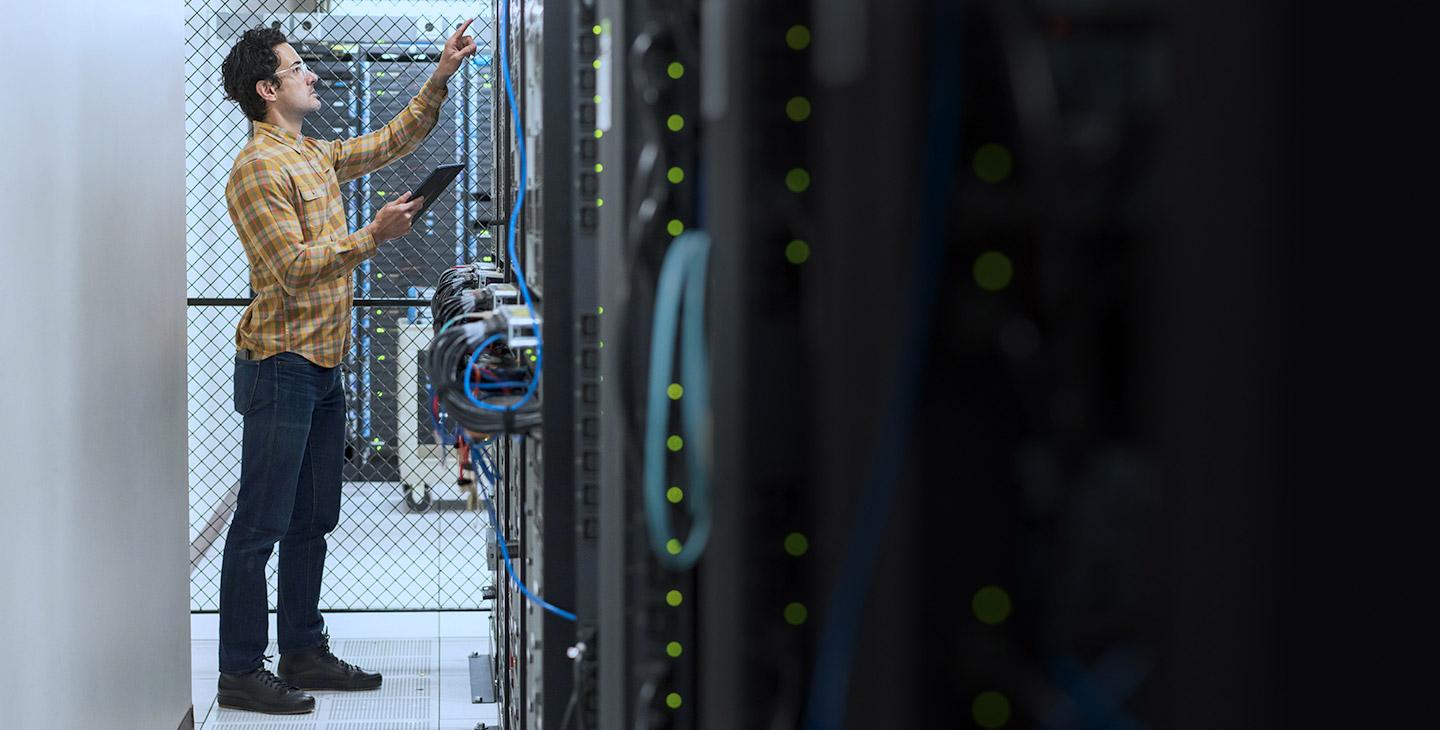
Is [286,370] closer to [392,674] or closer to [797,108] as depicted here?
[392,674]

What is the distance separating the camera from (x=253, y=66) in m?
3.66

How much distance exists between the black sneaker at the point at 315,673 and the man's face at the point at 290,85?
5.05 ft

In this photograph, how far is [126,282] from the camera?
283 centimetres

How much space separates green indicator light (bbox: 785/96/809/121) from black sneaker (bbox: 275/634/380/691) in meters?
3.28

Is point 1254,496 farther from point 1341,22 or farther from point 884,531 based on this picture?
point 884,531

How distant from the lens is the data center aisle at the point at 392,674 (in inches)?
141

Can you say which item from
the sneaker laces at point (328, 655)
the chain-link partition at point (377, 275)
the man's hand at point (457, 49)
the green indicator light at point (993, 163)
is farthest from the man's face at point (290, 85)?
the green indicator light at point (993, 163)

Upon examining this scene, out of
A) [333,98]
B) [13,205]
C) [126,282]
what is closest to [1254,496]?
[13,205]

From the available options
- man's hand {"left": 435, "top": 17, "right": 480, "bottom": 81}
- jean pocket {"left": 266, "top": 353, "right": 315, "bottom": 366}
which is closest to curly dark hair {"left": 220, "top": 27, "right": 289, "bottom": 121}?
man's hand {"left": 435, "top": 17, "right": 480, "bottom": 81}

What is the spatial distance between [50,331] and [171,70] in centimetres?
Answer: 125

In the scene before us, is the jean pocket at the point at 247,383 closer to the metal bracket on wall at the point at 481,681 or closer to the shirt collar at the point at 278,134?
the shirt collar at the point at 278,134

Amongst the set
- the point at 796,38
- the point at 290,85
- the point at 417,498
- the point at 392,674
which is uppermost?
the point at 290,85

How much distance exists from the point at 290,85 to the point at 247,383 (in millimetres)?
840

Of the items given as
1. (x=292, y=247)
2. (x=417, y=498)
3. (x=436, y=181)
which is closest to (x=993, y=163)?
(x=436, y=181)
